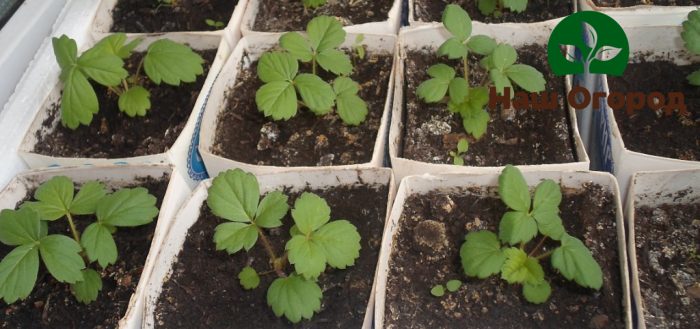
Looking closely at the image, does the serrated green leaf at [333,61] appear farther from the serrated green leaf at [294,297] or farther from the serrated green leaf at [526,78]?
the serrated green leaf at [294,297]

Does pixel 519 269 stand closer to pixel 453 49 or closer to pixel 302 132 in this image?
pixel 453 49

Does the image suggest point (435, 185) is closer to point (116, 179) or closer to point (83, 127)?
point (116, 179)

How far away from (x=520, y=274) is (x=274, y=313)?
0.54 m

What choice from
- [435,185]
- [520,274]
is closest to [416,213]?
[435,185]

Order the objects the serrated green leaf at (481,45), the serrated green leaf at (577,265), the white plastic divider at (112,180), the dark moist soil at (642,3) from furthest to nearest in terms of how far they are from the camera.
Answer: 1. the dark moist soil at (642,3)
2. the serrated green leaf at (481,45)
3. the white plastic divider at (112,180)
4. the serrated green leaf at (577,265)

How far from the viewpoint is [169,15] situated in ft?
7.11

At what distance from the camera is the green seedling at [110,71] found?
67.9 inches

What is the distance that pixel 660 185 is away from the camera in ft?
4.95

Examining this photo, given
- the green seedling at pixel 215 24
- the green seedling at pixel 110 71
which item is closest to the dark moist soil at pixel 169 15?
the green seedling at pixel 215 24

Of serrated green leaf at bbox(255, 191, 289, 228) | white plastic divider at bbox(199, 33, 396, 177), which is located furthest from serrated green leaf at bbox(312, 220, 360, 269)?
white plastic divider at bbox(199, 33, 396, 177)

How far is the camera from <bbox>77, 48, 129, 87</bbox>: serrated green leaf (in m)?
1.74

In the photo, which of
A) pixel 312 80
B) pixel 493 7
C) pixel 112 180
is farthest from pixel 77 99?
pixel 493 7

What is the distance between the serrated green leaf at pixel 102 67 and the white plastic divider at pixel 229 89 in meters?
0.25

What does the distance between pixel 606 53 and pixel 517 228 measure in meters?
0.69
